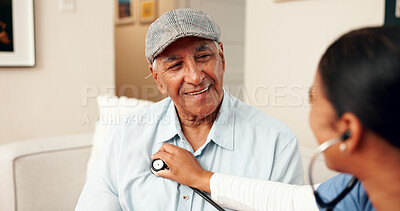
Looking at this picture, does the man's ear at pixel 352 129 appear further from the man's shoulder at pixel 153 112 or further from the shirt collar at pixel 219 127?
the man's shoulder at pixel 153 112

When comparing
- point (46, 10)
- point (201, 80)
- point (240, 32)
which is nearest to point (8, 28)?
point (46, 10)

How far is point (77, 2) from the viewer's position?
275 centimetres

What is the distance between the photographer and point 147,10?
4.32m

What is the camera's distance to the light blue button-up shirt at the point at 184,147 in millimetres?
1148

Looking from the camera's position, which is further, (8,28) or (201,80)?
(8,28)

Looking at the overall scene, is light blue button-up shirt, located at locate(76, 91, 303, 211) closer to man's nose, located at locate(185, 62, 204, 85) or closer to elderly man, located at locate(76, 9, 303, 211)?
elderly man, located at locate(76, 9, 303, 211)

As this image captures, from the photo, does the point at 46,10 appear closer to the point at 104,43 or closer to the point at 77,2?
the point at 77,2

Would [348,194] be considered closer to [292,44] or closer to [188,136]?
[188,136]

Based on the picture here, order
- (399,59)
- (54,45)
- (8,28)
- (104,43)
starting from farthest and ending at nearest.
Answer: (104,43)
(54,45)
(8,28)
(399,59)

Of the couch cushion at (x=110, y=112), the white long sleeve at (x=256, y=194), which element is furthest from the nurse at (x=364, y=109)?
the couch cushion at (x=110, y=112)

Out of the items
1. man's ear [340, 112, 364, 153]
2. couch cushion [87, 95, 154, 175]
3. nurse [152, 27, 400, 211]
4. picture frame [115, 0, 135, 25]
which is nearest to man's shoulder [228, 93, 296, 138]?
nurse [152, 27, 400, 211]

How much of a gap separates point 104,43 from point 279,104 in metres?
1.36

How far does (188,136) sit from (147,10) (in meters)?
3.31

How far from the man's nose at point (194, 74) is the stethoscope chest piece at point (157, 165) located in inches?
9.7
